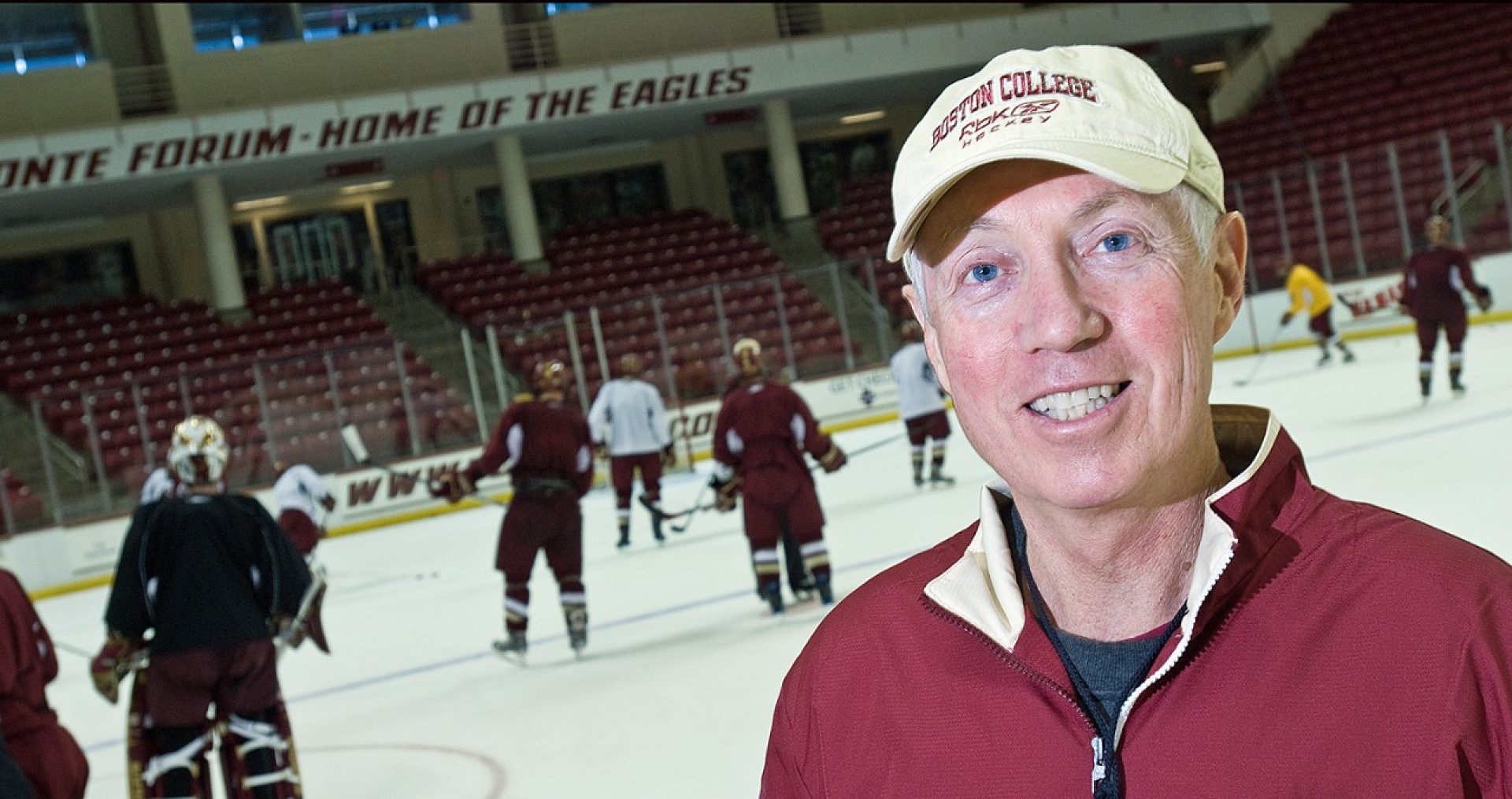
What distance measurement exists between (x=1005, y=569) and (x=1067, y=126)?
415mm

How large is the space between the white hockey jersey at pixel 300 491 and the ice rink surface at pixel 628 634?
847 millimetres

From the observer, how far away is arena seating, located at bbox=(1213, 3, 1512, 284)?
64.9 ft

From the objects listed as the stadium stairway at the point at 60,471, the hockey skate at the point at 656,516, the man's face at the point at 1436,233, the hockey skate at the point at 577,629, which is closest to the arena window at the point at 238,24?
the stadium stairway at the point at 60,471

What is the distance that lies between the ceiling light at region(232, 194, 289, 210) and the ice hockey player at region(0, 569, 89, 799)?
21.3 m

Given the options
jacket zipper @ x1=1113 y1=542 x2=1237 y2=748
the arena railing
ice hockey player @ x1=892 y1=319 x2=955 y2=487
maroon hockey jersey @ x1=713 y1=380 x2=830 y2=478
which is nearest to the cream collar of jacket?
jacket zipper @ x1=1113 y1=542 x2=1237 y2=748

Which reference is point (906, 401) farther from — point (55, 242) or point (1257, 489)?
point (55, 242)

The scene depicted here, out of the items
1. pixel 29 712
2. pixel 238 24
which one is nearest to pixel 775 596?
pixel 29 712

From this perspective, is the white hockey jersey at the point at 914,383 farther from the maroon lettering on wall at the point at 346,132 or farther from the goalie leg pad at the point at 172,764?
the maroon lettering on wall at the point at 346,132

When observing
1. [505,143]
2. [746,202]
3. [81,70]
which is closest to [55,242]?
[81,70]

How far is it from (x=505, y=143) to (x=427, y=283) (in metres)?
2.58

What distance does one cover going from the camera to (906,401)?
12.3 metres

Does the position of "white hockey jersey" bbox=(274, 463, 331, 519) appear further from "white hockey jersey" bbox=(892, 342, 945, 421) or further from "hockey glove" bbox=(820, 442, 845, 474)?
"white hockey jersey" bbox=(892, 342, 945, 421)

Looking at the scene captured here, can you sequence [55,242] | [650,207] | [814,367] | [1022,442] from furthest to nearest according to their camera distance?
[650,207]
[55,242]
[814,367]
[1022,442]

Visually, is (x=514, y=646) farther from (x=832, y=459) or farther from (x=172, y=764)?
(x=172, y=764)
